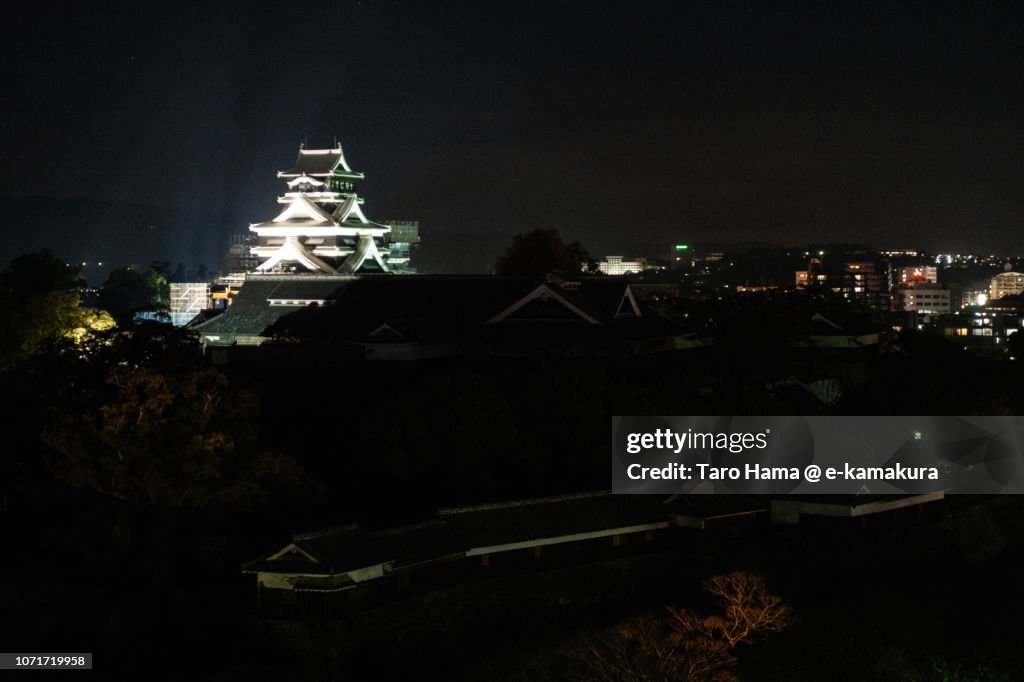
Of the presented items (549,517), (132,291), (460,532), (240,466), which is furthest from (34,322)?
(132,291)

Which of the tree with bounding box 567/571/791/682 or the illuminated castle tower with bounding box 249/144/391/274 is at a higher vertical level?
the illuminated castle tower with bounding box 249/144/391/274

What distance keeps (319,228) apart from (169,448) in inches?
679

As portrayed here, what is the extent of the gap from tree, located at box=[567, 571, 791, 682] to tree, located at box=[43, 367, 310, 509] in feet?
15.5

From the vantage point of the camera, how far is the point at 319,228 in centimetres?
3216

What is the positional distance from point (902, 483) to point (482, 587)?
329 inches

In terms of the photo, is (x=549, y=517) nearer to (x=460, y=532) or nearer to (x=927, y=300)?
(x=460, y=532)

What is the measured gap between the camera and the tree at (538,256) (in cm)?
3472

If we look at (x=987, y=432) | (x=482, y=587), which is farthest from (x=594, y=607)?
(x=987, y=432)

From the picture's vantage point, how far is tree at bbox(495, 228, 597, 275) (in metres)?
34.7

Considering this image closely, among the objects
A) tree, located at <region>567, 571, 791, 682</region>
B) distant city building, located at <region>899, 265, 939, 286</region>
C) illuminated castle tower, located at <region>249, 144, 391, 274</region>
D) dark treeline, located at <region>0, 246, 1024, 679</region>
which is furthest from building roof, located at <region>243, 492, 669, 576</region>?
distant city building, located at <region>899, 265, 939, 286</region>

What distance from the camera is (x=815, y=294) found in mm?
43156

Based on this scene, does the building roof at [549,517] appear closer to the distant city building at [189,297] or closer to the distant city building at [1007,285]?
the distant city building at [189,297]

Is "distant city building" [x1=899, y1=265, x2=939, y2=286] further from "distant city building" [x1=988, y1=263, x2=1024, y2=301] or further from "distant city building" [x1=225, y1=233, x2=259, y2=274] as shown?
"distant city building" [x1=225, y1=233, x2=259, y2=274]

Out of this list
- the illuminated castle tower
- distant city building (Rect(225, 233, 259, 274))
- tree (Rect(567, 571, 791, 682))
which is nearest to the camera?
tree (Rect(567, 571, 791, 682))
